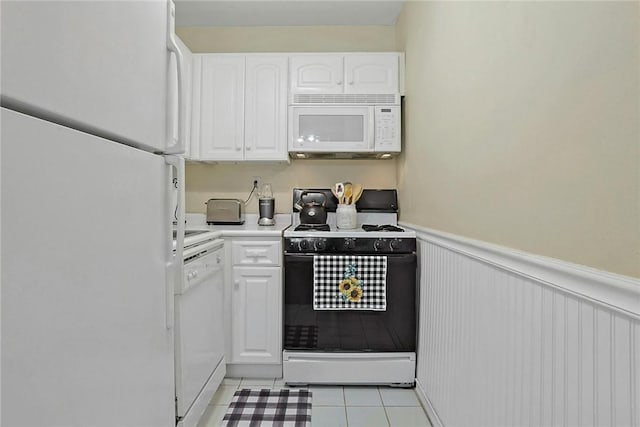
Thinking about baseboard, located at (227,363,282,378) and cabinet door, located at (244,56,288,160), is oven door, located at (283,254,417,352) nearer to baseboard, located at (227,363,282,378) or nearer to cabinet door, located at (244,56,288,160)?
baseboard, located at (227,363,282,378)

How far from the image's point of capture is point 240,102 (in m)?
2.81

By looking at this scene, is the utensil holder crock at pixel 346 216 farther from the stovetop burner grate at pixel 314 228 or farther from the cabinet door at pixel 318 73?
the cabinet door at pixel 318 73

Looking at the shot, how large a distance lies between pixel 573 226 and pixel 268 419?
1.76 meters

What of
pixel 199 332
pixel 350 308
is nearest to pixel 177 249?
pixel 199 332

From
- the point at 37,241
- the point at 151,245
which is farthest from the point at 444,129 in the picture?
the point at 37,241

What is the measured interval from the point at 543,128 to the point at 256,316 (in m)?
1.91

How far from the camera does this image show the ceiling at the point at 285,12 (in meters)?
2.75

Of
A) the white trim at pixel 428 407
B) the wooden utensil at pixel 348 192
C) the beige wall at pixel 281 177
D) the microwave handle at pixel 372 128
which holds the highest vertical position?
the microwave handle at pixel 372 128

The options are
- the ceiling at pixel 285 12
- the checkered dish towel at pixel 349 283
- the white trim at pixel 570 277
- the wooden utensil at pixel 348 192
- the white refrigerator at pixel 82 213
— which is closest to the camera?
the white refrigerator at pixel 82 213

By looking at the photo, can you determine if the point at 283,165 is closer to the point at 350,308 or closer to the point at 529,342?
the point at 350,308

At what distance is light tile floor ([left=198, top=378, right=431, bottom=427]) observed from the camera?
199cm

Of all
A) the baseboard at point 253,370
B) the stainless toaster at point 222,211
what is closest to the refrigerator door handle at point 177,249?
the baseboard at point 253,370

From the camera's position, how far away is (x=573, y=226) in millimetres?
916

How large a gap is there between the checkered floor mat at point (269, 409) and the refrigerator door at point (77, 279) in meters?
1.02
